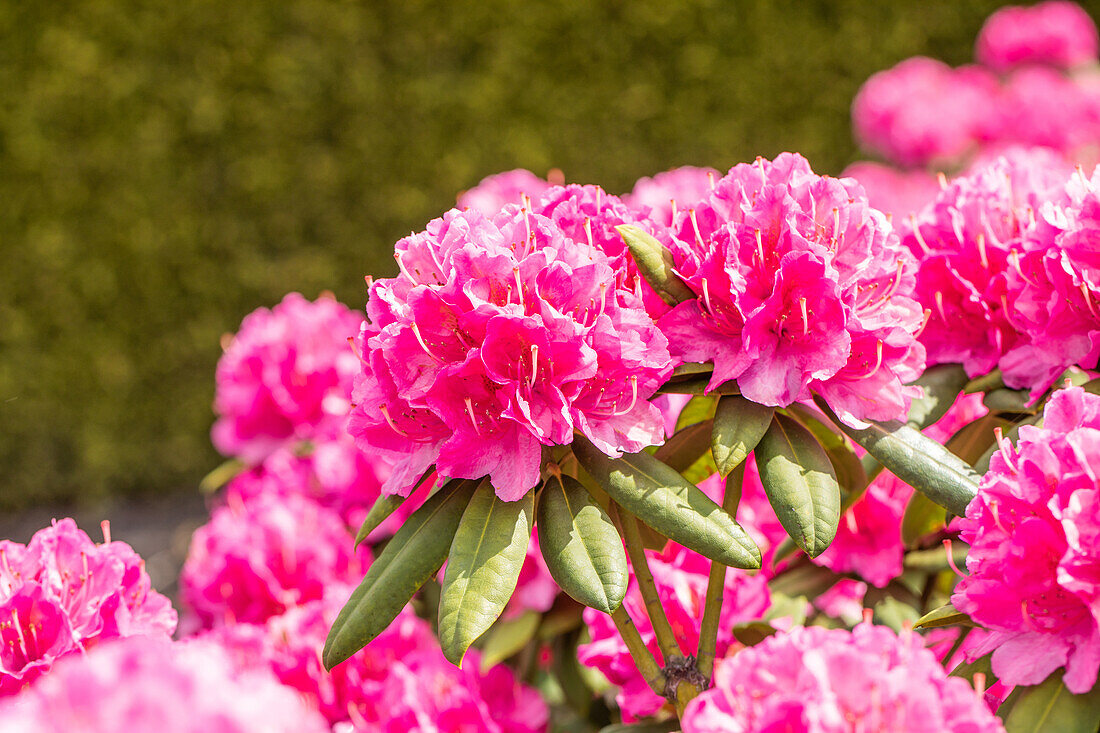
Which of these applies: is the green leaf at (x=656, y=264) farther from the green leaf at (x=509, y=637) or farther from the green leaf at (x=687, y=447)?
the green leaf at (x=509, y=637)

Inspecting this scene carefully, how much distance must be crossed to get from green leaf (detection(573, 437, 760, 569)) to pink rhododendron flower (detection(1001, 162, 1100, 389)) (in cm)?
39

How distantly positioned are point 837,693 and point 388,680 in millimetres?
675

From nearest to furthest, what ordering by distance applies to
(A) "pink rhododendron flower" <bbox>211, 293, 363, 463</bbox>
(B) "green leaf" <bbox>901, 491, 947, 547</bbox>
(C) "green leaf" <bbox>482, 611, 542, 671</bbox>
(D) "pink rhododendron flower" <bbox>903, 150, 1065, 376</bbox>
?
(D) "pink rhododendron flower" <bbox>903, 150, 1065, 376</bbox>
(B) "green leaf" <bbox>901, 491, 947, 547</bbox>
(C) "green leaf" <bbox>482, 611, 542, 671</bbox>
(A) "pink rhododendron flower" <bbox>211, 293, 363, 463</bbox>

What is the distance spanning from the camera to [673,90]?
16.3ft

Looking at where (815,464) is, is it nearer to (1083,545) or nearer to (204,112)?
Answer: (1083,545)

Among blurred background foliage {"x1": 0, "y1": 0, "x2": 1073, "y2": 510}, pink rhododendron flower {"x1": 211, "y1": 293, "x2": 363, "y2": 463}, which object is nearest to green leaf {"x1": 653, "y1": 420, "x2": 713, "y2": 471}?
pink rhododendron flower {"x1": 211, "y1": 293, "x2": 363, "y2": 463}

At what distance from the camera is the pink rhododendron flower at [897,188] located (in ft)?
10.3

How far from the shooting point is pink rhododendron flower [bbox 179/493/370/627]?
1521 millimetres

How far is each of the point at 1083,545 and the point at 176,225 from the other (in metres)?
4.54

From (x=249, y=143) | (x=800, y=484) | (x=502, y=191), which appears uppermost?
(x=249, y=143)

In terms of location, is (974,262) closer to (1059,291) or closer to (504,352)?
(1059,291)

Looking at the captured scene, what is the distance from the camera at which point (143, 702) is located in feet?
1.71

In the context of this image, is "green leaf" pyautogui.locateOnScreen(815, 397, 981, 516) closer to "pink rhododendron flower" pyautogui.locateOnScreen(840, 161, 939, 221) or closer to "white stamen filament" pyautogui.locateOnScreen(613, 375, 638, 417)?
"white stamen filament" pyautogui.locateOnScreen(613, 375, 638, 417)

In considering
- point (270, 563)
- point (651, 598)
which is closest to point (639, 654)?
point (651, 598)
